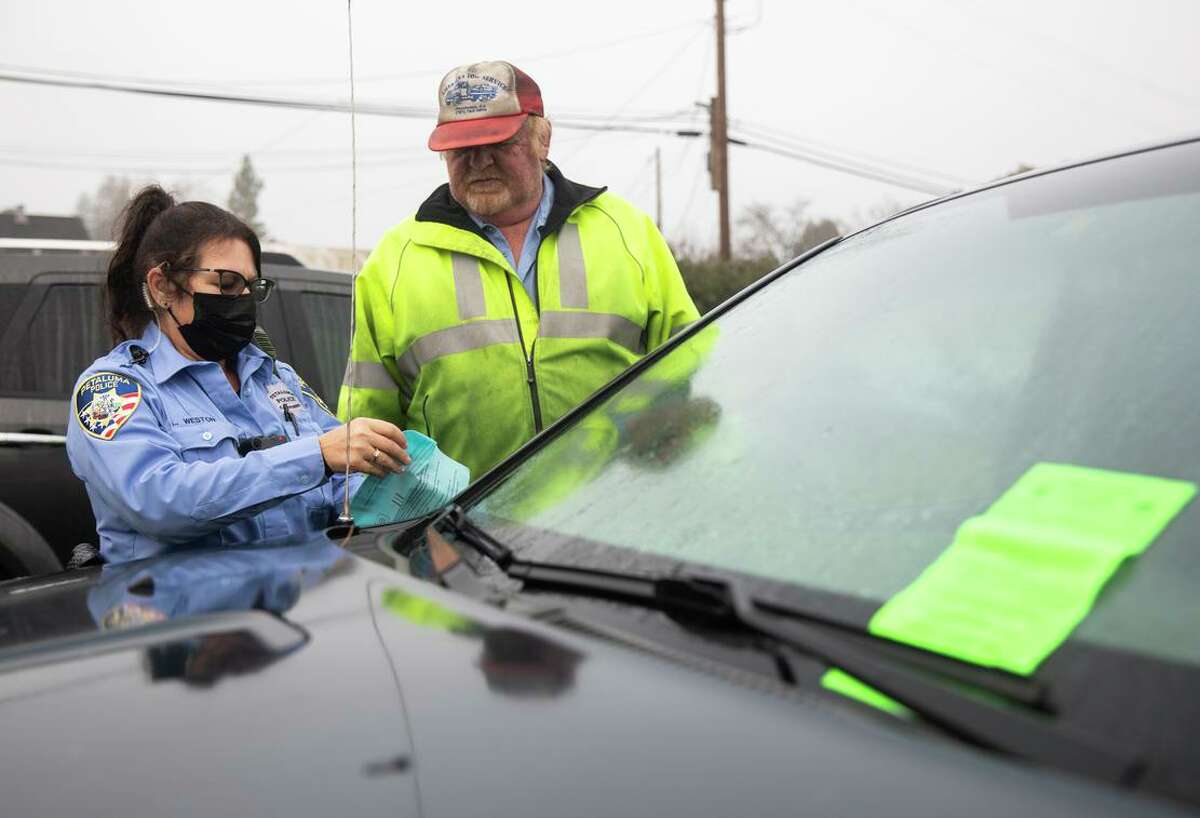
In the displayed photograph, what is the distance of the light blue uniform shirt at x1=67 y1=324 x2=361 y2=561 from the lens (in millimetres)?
2047

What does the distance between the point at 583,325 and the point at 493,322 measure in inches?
8.4

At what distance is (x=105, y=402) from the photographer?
213cm

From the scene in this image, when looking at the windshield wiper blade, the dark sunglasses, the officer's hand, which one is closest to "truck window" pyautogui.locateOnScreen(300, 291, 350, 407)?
the dark sunglasses

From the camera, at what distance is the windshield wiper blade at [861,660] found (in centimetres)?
82

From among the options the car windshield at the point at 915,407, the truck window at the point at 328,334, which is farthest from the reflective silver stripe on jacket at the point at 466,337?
the truck window at the point at 328,334

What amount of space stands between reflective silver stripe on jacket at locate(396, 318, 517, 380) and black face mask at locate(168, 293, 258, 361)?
44 centimetres

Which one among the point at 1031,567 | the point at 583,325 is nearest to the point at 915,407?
the point at 1031,567

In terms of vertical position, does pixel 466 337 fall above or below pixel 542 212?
below

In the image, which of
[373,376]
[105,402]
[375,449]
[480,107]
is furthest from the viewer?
[373,376]

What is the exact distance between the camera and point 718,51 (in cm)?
2138

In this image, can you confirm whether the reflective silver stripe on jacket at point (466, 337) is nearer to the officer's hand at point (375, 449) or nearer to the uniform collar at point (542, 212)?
the uniform collar at point (542, 212)

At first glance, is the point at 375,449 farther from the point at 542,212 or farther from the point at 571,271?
the point at 542,212

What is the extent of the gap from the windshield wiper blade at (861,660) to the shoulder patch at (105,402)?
96 centimetres

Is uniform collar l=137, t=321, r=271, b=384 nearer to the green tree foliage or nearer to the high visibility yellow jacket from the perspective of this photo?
the high visibility yellow jacket
